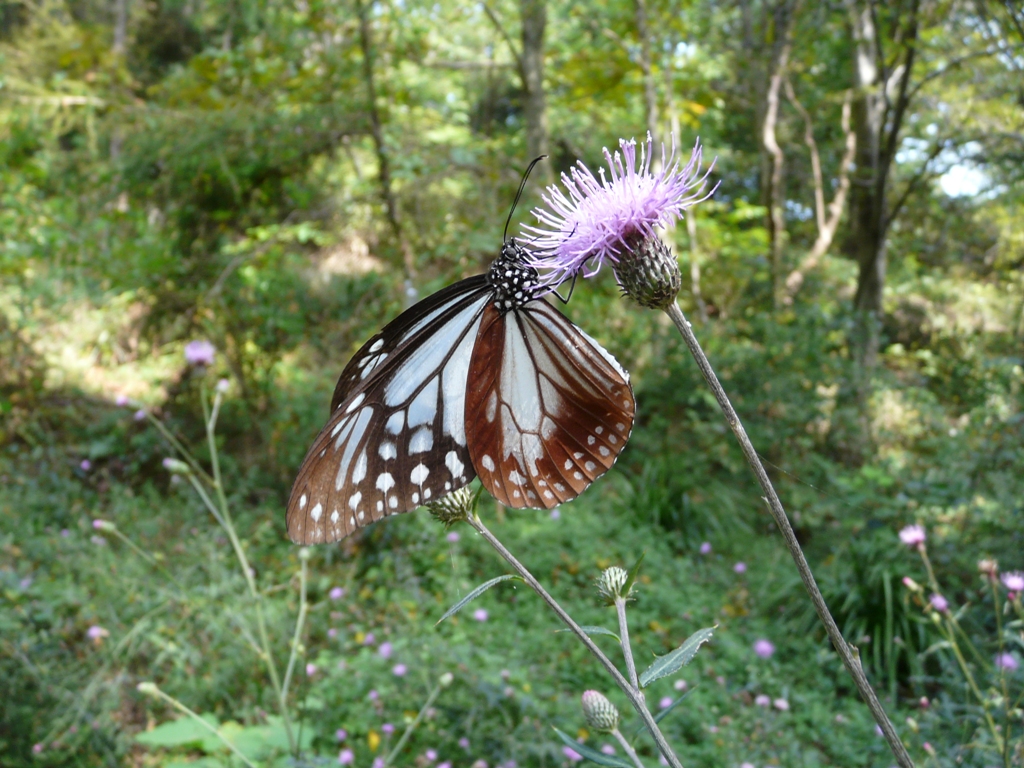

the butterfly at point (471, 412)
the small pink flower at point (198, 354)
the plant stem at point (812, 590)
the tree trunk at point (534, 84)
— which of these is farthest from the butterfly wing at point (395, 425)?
the tree trunk at point (534, 84)

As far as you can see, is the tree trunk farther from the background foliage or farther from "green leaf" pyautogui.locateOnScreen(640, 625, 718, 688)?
"green leaf" pyautogui.locateOnScreen(640, 625, 718, 688)

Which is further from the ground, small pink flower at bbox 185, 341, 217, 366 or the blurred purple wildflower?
the blurred purple wildflower

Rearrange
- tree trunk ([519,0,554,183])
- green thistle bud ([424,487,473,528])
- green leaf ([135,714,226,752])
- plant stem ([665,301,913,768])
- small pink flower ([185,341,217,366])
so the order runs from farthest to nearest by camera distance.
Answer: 1. tree trunk ([519,0,554,183])
2. small pink flower ([185,341,217,366])
3. green leaf ([135,714,226,752])
4. green thistle bud ([424,487,473,528])
5. plant stem ([665,301,913,768])

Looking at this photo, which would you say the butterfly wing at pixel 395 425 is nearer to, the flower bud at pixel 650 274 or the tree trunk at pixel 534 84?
the flower bud at pixel 650 274

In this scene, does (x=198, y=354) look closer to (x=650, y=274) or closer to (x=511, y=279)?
(x=511, y=279)

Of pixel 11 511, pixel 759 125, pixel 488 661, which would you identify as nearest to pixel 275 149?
pixel 11 511

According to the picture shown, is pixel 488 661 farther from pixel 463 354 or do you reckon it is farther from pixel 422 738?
pixel 463 354

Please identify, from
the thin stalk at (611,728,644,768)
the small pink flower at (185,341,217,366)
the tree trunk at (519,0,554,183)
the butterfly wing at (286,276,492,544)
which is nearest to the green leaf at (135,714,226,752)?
the butterfly wing at (286,276,492,544)
